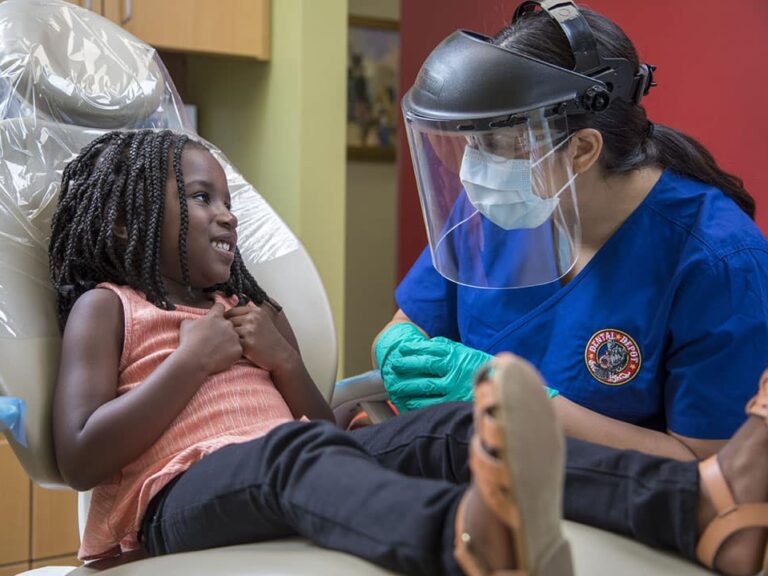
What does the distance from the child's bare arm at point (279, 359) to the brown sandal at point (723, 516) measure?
0.63 metres

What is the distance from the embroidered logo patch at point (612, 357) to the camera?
131cm

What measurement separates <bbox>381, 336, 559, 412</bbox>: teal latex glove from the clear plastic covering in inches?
10.5

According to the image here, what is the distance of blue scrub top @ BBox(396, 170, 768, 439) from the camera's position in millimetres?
1236

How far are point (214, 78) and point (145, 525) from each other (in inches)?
68.6

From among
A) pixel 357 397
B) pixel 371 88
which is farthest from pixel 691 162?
pixel 371 88

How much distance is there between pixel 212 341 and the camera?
128cm

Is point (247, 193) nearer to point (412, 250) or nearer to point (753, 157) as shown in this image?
point (753, 157)

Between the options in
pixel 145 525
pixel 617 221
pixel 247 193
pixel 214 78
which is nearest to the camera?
pixel 145 525

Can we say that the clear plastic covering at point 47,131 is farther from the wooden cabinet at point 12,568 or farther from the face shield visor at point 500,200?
the wooden cabinet at point 12,568

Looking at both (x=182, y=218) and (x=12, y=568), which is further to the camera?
(x=12, y=568)

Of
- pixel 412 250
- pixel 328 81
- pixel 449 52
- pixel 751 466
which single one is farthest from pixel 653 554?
pixel 412 250

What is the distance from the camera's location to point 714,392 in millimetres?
1236

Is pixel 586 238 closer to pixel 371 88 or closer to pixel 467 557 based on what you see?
pixel 467 557

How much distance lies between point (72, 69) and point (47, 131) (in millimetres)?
121
